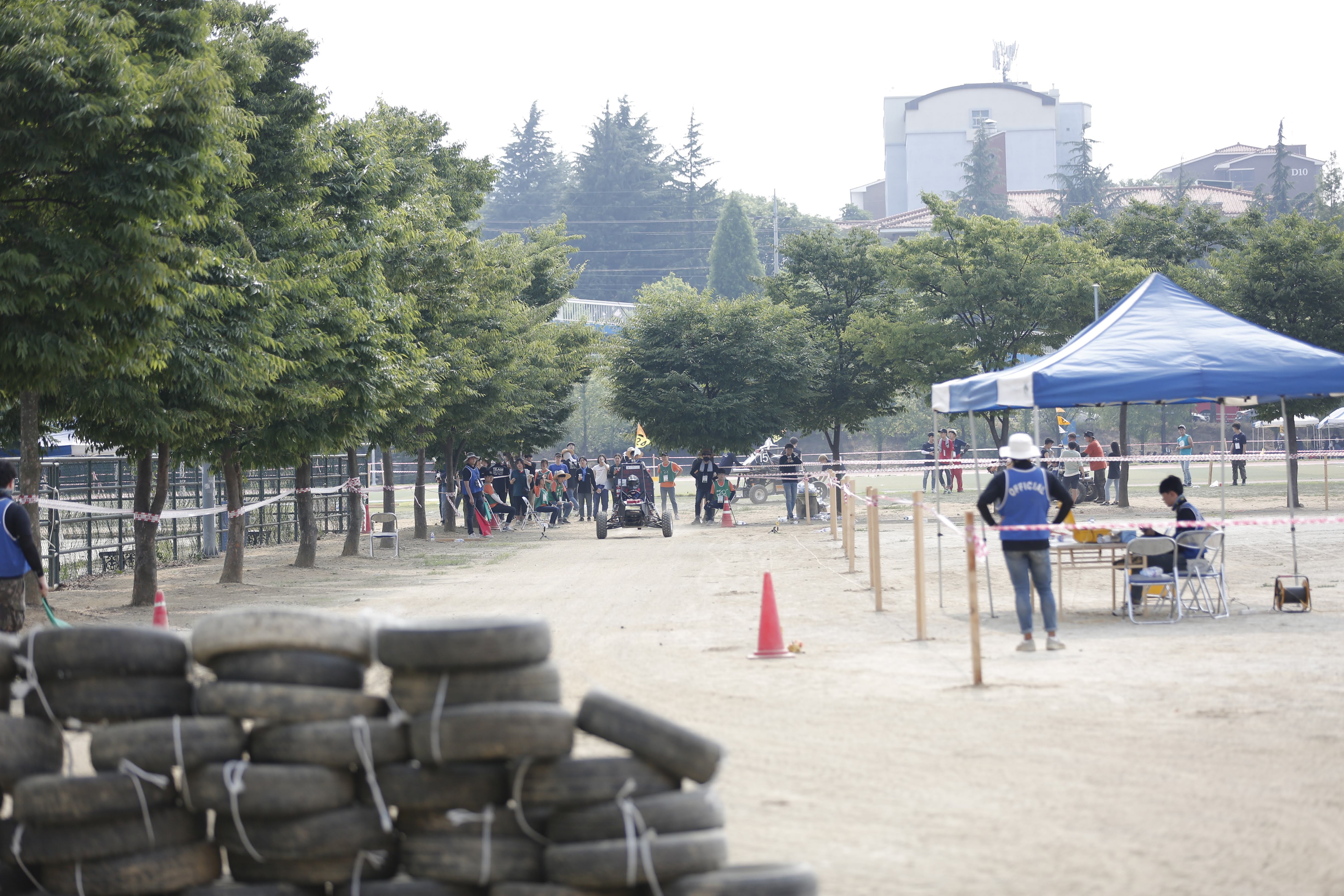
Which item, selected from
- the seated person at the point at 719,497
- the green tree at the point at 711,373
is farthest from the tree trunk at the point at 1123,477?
the seated person at the point at 719,497

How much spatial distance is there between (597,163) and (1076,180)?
147 ft

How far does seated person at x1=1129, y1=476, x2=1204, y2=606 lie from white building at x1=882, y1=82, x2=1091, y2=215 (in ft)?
380

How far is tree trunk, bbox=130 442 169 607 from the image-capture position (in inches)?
676

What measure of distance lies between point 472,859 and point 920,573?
783 centimetres

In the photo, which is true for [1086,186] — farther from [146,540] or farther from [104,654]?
[104,654]

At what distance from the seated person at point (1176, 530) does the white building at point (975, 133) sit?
380 feet

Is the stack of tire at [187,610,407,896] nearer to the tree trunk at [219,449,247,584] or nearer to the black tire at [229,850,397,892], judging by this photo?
the black tire at [229,850,397,892]

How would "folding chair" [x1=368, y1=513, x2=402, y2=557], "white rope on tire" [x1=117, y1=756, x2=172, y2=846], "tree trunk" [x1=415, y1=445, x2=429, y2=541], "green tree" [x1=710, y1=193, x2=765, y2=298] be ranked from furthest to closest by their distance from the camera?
1. "green tree" [x1=710, y1=193, x2=765, y2=298]
2. "tree trunk" [x1=415, y1=445, x2=429, y2=541]
3. "folding chair" [x1=368, y1=513, x2=402, y2=557]
4. "white rope on tire" [x1=117, y1=756, x2=172, y2=846]

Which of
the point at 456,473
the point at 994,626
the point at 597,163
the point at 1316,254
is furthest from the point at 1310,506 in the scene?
the point at 597,163

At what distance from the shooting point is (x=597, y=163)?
121 metres

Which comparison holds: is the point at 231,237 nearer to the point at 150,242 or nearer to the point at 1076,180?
the point at 150,242

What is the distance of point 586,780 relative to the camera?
449 cm

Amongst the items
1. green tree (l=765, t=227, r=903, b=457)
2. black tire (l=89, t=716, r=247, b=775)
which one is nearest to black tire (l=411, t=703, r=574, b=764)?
black tire (l=89, t=716, r=247, b=775)

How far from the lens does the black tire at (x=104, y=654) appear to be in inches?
194
